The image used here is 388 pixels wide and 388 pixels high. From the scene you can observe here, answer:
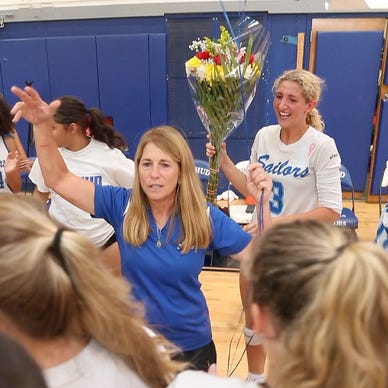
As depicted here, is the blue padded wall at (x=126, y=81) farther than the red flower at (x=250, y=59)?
Yes

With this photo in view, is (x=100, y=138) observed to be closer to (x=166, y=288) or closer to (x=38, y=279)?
(x=166, y=288)

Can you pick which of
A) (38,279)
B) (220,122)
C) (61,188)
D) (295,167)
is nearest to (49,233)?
(38,279)

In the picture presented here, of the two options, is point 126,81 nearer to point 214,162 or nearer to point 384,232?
point 214,162

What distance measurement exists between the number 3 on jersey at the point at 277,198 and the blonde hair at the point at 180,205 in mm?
716

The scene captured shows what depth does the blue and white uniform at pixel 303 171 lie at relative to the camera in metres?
2.20

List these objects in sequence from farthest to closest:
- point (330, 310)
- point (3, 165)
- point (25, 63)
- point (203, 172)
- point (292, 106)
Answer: point (25, 63)
point (203, 172)
point (3, 165)
point (292, 106)
point (330, 310)

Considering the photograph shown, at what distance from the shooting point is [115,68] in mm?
5344

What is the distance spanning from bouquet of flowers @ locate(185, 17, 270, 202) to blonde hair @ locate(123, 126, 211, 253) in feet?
1.04

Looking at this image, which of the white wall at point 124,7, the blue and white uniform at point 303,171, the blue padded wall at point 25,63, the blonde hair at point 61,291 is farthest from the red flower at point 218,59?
the blue padded wall at point 25,63

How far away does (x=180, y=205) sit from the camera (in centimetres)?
169

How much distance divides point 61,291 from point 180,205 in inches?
33.5

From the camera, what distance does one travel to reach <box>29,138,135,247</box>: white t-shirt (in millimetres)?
2457

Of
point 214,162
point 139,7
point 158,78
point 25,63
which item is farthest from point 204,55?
point 25,63

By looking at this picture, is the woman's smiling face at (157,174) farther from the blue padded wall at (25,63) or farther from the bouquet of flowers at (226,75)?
the blue padded wall at (25,63)
